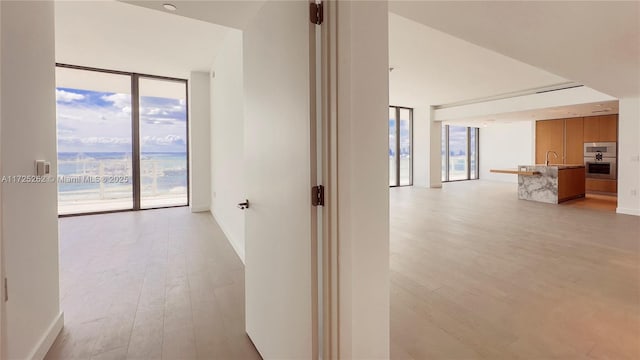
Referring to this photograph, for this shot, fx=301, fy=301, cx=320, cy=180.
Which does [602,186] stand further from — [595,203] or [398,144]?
[398,144]

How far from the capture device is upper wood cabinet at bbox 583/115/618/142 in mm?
8672

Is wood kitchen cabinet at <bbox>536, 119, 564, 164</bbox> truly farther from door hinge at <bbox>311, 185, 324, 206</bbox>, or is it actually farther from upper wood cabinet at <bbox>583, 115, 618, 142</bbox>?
door hinge at <bbox>311, 185, 324, 206</bbox>

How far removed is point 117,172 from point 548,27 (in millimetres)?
7236

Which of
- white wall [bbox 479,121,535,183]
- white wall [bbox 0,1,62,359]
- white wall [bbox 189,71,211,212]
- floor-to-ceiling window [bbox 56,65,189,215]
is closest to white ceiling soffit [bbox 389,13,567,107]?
white wall [bbox 0,1,62,359]

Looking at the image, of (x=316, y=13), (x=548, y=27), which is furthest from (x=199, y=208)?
Answer: (x=548, y=27)

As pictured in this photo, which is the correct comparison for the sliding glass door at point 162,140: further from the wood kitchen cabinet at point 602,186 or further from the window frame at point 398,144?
the wood kitchen cabinet at point 602,186

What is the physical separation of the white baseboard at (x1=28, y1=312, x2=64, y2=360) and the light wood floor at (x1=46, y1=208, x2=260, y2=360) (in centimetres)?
4

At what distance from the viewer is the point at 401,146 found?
11.0 m

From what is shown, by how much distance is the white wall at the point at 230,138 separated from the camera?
341 cm

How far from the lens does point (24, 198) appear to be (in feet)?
5.18

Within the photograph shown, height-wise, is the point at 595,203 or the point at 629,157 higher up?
the point at 629,157

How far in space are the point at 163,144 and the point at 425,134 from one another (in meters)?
8.08

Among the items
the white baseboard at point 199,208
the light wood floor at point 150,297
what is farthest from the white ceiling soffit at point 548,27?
the white baseboard at point 199,208

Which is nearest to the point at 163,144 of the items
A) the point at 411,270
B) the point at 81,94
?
the point at 81,94
